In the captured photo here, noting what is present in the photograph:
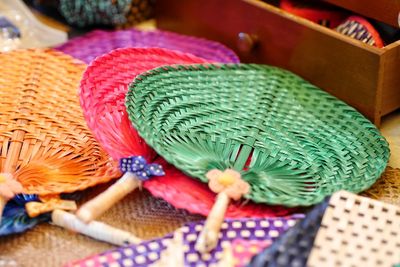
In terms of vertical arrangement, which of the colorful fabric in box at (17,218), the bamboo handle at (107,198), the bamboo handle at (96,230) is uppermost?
the bamboo handle at (107,198)

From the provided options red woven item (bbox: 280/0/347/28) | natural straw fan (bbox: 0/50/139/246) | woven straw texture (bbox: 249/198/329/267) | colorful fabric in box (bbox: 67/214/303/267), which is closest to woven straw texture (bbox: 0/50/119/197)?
natural straw fan (bbox: 0/50/139/246)

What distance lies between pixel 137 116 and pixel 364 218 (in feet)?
1.00

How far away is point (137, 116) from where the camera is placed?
0.78 meters

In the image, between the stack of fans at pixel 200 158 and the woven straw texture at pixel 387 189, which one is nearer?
the stack of fans at pixel 200 158

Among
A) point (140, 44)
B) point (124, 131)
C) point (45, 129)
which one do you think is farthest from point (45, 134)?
point (140, 44)

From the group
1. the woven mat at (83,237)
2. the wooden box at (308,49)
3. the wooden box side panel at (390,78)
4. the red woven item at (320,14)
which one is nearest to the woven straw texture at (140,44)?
the wooden box at (308,49)

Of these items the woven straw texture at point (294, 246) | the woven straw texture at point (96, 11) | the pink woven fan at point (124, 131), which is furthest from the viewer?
the woven straw texture at point (96, 11)

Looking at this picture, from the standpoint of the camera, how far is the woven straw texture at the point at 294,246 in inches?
23.4

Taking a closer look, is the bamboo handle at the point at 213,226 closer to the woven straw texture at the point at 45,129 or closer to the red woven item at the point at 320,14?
the woven straw texture at the point at 45,129

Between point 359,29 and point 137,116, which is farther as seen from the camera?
point 359,29

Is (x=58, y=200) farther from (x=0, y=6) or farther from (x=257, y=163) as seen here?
(x=0, y=6)

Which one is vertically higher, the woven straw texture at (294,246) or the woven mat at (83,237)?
the woven straw texture at (294,246)

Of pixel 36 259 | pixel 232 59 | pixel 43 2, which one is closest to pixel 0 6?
pixel 43 2

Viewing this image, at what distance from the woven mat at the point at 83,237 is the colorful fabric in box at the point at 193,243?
0.05m
